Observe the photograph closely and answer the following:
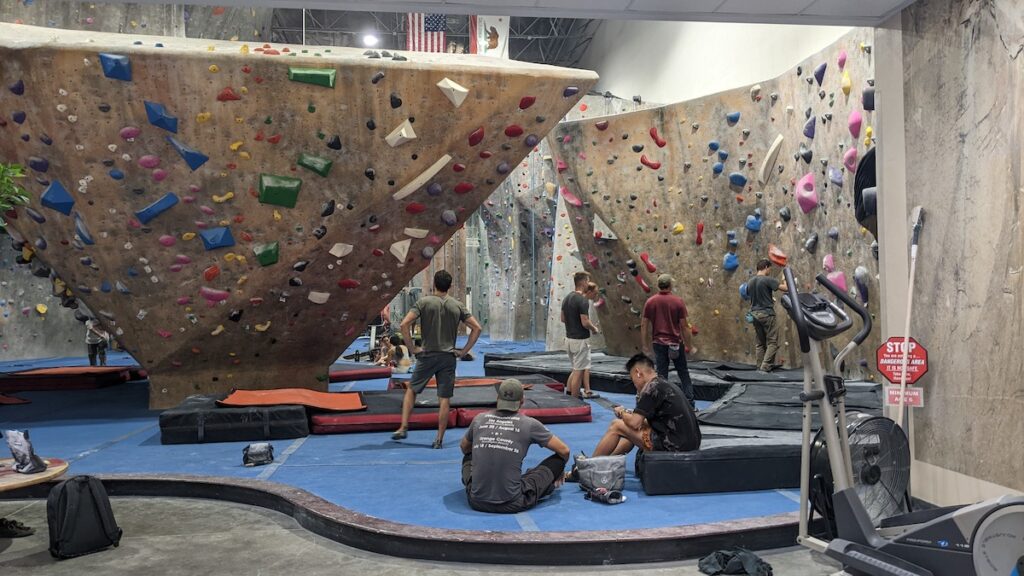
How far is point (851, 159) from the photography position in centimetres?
805

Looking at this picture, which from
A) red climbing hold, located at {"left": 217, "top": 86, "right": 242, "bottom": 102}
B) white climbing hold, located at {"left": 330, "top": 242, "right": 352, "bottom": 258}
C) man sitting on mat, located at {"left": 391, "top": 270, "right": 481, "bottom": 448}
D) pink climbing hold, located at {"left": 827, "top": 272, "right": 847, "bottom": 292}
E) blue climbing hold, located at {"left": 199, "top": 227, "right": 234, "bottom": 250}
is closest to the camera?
man sitting on mat, located at {"left": 391, "top": 270, "right": 481, "bottom": 448}

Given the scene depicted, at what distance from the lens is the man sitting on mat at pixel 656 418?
4738 millimetres

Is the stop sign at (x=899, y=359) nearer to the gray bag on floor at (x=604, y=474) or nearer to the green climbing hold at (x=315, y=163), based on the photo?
the gray bag on floor at (x=604, y=474)

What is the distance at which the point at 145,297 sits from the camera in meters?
7.65

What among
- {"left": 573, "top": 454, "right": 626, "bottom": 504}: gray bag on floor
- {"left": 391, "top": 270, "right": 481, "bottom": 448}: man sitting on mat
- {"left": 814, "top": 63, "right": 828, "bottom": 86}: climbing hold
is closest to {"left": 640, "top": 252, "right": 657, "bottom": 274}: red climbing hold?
{"left": 814, "top": 63, "right": 828, "bottom": 86}: climbing hold

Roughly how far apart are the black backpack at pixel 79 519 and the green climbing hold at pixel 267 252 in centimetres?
383

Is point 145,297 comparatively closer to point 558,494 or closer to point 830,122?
point 558,494

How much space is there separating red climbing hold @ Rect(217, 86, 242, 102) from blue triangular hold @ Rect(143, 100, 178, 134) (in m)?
0.44

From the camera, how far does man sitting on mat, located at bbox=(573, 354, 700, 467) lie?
15.5ft

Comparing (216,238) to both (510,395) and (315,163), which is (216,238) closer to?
(315,163)

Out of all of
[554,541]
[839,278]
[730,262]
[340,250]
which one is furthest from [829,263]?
[554,541]

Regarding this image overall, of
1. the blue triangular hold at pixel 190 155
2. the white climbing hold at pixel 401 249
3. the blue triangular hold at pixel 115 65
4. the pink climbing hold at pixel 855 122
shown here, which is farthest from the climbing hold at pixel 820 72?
the blue triangular hold at pixel 115 65

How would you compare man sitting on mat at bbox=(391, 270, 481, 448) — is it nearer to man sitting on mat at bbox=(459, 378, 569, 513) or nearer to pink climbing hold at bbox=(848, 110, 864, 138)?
man sitting on mat at bbox=(459, 378, 569, 513)

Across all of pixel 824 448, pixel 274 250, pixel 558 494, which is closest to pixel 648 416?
pixel 558 494
